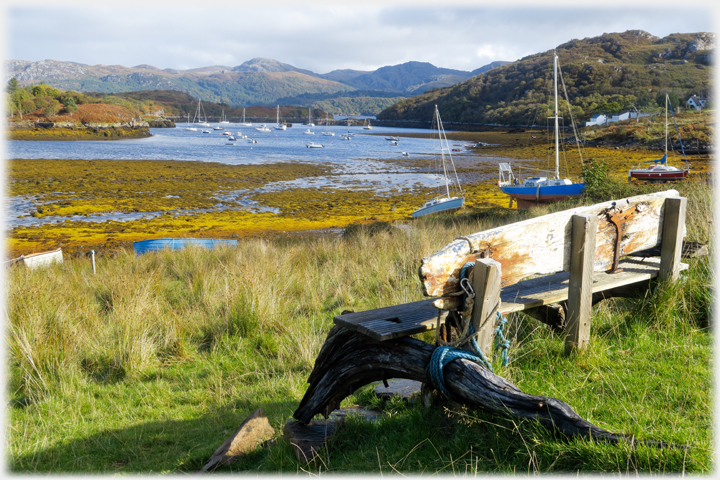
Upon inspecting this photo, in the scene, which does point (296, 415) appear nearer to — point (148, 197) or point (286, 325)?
point (286, 325)

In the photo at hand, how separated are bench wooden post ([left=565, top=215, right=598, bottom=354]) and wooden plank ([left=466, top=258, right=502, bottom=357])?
88 centimetres

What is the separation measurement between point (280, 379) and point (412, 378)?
83.8 inches

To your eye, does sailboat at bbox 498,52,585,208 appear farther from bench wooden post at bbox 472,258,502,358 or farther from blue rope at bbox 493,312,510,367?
bench wooden post at bbox 472,258,502,358

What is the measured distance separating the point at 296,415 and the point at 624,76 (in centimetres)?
11136

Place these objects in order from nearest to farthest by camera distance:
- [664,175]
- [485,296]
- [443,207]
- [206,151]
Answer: [485,296]
[443,207]
[664,175]
[206,151]

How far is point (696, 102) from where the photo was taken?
7144cm

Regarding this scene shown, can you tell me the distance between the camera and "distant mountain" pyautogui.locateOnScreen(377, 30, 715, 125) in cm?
8156

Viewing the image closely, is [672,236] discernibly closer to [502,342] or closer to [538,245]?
[538,245]

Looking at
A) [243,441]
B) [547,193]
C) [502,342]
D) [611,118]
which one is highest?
[611,118]

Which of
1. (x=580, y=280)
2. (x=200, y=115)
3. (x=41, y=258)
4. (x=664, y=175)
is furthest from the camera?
(x=200, y=115)

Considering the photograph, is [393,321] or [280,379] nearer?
[393,321]

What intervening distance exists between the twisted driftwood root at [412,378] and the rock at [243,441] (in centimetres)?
26

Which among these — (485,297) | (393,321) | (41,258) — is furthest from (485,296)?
(41,258)

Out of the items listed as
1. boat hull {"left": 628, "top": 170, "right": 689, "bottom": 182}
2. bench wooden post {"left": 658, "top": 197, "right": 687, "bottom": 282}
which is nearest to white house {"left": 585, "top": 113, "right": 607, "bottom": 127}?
boat hull {"left": 628, "top": 170, "right": 689, "bottom": 182}
